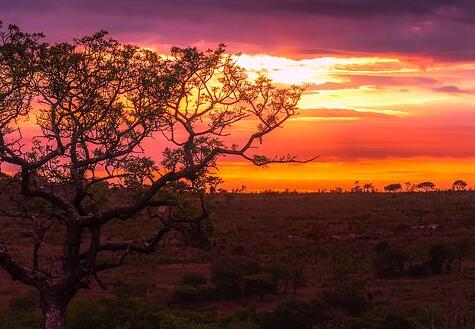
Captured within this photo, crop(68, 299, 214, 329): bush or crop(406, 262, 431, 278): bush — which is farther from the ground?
crop(68, 299, 214, 329): bush

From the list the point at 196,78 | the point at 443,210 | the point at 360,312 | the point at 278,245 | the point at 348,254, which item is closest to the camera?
the point at 196,78

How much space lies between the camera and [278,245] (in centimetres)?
6675

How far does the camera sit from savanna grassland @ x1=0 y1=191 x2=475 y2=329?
31.0 meters

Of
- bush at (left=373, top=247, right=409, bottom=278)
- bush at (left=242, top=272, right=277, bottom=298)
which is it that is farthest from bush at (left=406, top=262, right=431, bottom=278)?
bush at (left=242, top=272, right=277, bottom=298)

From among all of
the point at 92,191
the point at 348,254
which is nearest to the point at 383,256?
the point at 348,254

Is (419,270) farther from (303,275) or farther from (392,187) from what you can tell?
(392,187)

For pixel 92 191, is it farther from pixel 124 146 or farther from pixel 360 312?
pixel 360 312

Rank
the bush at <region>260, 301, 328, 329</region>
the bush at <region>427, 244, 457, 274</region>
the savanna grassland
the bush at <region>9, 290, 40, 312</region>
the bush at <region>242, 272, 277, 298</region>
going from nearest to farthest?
the bush at <region>260, 301, 328, 329</region>, the savanna grassland, the bush at <region>9, 290, 40, 312</region>, the bush at <region>242, 272, 277, 298</region>, the bush at <region>427, 244, 457, 274</region>

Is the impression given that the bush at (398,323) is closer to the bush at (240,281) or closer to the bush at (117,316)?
the bush at (117,316)

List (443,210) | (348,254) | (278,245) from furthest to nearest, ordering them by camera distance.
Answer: (443,210) → (278,245) → (348,254)

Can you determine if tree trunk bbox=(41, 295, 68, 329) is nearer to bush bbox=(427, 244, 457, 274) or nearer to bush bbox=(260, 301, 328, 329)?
bush bbox=(260, 301, 328, 329)

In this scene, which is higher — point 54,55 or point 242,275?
point 54,55

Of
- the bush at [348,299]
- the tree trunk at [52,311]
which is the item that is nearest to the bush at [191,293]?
the bush at [348,299]

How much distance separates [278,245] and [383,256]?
18.4 metres
